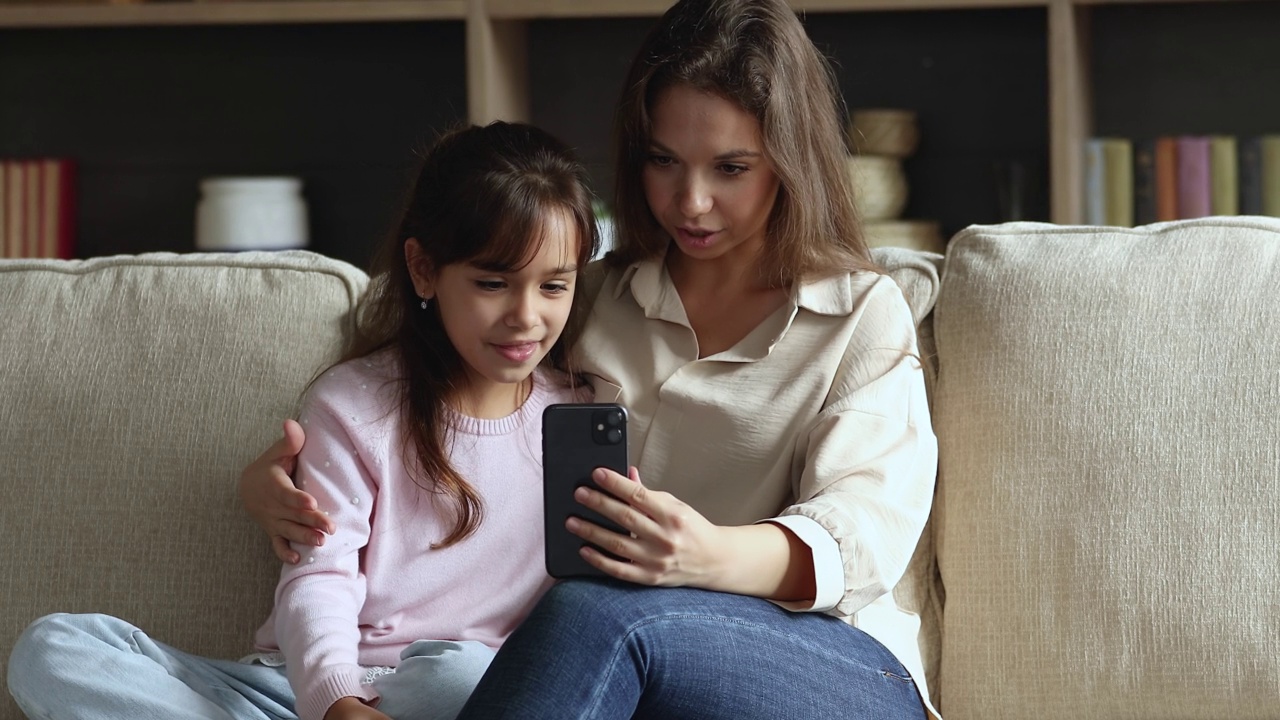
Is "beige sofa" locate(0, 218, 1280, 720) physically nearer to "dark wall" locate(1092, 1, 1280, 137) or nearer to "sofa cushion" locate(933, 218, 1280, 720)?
"sofa cushion" locate(933, 218, 1280, 720)

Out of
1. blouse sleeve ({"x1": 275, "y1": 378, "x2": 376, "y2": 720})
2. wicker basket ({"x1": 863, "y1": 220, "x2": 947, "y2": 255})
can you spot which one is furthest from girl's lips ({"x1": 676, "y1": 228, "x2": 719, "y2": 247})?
wicker basket ({"x1": 863, "y1": 220, "x2": 947, "y2": 255})

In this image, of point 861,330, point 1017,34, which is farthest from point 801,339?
point 1017,34

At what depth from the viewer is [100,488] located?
53.9 inches

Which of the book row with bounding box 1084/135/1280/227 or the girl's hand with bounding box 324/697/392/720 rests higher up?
the book row with bounding box 1084/135/1280/227

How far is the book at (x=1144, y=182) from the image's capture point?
90.4 inches

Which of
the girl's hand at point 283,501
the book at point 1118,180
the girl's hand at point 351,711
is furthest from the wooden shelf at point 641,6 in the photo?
the girl's hand at point 351,711

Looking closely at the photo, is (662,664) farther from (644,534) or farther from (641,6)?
(641,6)

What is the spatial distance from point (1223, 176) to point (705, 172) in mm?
1371

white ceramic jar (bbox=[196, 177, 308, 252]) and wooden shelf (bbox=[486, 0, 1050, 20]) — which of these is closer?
wooden shelf (bbox=[486, 0, 1050, 20])

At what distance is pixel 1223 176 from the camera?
7.43 feet

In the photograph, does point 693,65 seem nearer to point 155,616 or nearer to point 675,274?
point 675,274

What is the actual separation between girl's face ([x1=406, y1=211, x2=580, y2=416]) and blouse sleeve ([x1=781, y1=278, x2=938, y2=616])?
261 mm

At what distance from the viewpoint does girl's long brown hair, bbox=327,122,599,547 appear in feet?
3.95

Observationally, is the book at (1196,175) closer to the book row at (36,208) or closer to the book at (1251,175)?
the book at (1251,175)
